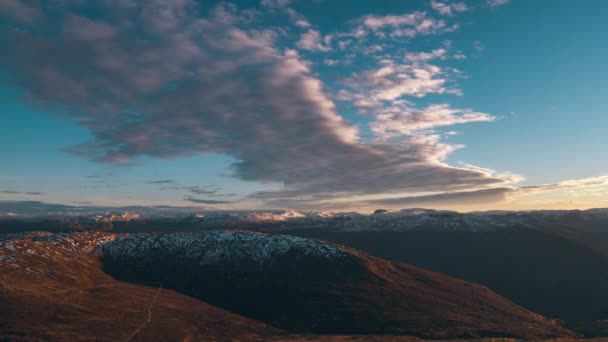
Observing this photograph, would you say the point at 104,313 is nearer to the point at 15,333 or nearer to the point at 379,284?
the point at 15,333

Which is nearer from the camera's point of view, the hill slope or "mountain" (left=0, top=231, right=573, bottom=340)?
"mountain" (left=0, top=231, right=573, bottom=340)

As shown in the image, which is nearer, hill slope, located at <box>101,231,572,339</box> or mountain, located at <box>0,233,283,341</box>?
mountain, located at <box>0,233,283,341</box>

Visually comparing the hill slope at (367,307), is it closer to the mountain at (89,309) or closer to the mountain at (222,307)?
the mountain at (222,307)

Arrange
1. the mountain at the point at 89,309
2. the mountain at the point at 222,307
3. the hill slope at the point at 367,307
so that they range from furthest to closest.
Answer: the hill slope at the point at 367,307 < the mountain at the point at 222,307 < the mountain at the point at 89,309

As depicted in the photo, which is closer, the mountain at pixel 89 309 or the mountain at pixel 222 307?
the mountain at pixel 89 309

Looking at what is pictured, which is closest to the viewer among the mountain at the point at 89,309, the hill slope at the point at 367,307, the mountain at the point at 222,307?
the mountain at the point at 89,309

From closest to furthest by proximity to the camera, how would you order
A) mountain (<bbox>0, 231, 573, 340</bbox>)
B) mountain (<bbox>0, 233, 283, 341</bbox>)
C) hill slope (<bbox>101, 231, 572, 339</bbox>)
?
mountain (<bbox>0, 233, 283, 341</bbox>) < mountain (<bbox>0, 231, 573, 340</bbox>) < hill slope (<bbox>101, 231, 572, 339</bbox>)

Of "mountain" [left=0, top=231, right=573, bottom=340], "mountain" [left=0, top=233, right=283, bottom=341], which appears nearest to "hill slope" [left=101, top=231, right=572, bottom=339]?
"mountain" [left=0, top=231, right=573, bottom=340]

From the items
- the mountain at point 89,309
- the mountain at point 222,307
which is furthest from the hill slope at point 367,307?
the mountain at point 89,309

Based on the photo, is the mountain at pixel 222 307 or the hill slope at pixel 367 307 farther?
the hill slope at pixel 367 307

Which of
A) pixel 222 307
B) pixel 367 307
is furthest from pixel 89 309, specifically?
pixel 367 307

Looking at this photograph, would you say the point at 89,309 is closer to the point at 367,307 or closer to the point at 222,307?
the point at 222,307

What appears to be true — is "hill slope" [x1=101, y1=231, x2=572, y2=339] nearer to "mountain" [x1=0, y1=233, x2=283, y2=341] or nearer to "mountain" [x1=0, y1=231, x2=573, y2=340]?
"mountain" [x1=0, y1=231, x2=573, y2=340]

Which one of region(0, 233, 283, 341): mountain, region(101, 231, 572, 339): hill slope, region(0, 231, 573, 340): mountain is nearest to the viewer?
region(0, 233, 283, 341): mountain
